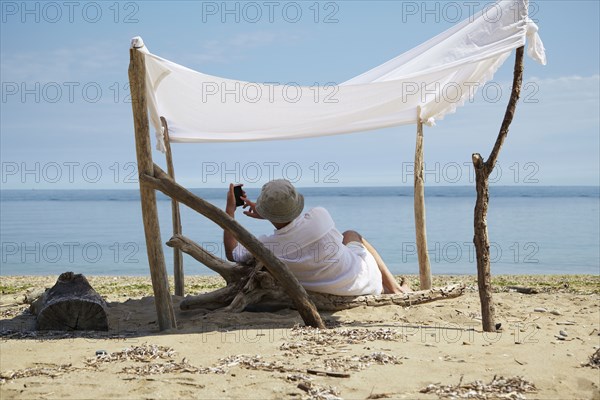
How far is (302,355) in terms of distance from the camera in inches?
165

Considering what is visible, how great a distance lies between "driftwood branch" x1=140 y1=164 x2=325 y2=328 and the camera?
16.6 ft

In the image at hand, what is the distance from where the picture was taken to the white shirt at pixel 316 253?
561 centimetres

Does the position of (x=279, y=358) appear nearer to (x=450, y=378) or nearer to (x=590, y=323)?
(x=450, y=378)

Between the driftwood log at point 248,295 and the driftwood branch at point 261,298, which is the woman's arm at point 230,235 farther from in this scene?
the driftwood branch at point 261,298

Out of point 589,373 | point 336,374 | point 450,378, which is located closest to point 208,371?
point 336,374

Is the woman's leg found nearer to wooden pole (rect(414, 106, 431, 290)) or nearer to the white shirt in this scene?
the white shirt

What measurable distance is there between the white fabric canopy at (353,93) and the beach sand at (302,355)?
2.04 metres

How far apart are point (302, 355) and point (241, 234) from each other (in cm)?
127

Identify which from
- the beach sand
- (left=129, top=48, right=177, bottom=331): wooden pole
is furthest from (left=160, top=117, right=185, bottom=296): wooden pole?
(left=129, top=48, right=177, bottom=331): wooden pole

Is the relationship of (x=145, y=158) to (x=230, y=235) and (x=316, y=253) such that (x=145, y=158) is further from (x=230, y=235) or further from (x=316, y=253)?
(x=316, y=253)

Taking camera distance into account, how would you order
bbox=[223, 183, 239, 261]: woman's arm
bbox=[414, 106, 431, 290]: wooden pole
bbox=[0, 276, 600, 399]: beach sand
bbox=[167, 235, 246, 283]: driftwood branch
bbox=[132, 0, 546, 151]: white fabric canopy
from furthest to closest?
bbox=[414, 106, 431, 290]: wooden pole, bbox=[223, 183, 239, 261]: woman's arm, bbox=[167, 235, 246, 283]: driftwood branch, bbox=[132, 0, 546, 151]: white fabric canopy, bbox=[0, 276, 600, 399]: beach sand

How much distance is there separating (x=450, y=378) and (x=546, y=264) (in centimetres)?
1115

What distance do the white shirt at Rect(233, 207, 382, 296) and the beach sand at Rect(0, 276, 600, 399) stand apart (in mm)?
285

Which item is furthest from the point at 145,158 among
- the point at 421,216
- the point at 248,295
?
the point at 421,216
